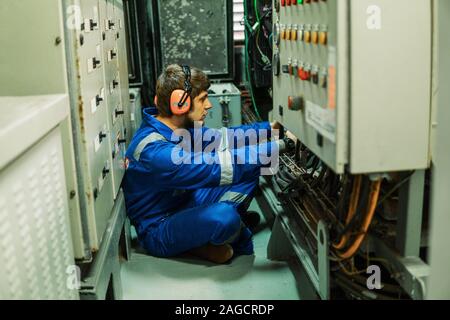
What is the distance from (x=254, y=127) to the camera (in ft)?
8.67

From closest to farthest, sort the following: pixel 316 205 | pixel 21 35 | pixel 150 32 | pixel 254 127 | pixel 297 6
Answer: pixel 21 35 → pixel 297 6 → pixel 316 205 → pixel 254 127 → pixel 150 32

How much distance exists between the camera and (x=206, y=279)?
238 centimetres

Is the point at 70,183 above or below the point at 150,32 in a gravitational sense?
below

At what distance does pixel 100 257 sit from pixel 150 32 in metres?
2.51

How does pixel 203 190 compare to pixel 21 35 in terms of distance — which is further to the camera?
pixel 203 190

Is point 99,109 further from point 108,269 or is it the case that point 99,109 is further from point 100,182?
point 108,269

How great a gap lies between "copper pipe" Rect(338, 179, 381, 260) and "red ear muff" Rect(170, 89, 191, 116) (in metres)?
1.11

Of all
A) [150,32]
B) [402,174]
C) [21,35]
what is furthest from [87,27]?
[150,32]

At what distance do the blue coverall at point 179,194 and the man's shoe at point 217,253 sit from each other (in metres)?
0.05

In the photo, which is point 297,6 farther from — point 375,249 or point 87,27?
point 375,249

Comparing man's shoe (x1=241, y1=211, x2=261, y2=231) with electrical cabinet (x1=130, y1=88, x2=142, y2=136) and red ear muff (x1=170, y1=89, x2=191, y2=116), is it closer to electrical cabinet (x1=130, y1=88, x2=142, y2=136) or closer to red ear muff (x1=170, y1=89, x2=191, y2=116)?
red ear muff (x1=170, y1=89, x2=191, y2=116)

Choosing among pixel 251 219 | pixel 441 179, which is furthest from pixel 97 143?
pixel 251 219

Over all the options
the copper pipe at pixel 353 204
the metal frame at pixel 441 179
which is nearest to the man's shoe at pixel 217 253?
the copper pipe at pixel 353 204

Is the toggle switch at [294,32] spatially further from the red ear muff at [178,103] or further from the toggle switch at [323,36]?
the red ear muff at [178,103]
